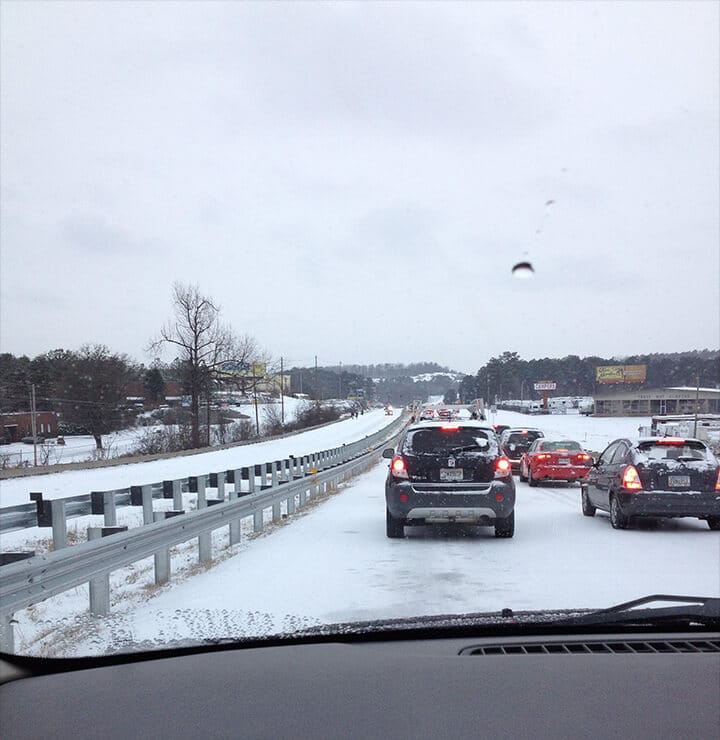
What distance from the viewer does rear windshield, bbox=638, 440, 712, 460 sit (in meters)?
12.1

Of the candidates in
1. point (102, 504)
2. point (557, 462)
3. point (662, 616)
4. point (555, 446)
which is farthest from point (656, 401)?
point (662, 616)

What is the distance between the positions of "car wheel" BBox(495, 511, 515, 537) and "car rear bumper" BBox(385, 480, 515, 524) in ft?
0.52

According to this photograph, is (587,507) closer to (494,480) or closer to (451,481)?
(494,480)

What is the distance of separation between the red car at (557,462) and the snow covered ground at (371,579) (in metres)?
8.33

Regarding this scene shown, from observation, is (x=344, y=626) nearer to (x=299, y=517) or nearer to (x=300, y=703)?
(x=300, y=703)

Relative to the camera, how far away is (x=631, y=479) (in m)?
12.2

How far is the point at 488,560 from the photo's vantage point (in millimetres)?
9672

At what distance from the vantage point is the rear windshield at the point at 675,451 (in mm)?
12141

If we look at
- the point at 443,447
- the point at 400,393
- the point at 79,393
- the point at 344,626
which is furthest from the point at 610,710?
the point at 400,393

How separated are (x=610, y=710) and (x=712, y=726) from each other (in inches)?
12.4

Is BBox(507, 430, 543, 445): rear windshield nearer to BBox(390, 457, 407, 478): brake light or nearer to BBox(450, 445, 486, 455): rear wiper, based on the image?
BBox(450, 445, 486, 455): rear wiper

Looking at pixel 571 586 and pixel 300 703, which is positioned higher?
pixel 300 703

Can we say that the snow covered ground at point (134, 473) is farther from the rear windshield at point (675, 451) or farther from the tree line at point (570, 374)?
the tree line at point (570, 374)

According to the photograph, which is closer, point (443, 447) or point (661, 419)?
point (443, 447)
